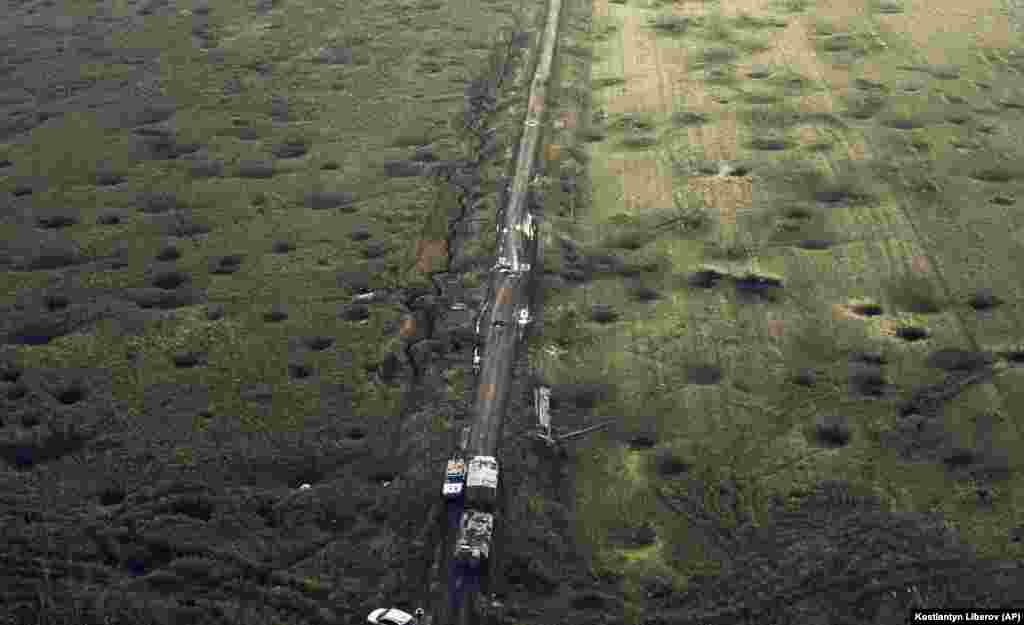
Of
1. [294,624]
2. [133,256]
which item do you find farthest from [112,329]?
[294,624]

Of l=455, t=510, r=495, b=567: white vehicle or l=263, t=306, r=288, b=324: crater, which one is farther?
l=263, t=306, r=288, b=324: crater

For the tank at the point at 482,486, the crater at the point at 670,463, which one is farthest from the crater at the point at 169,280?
the crater at the point at 670,463

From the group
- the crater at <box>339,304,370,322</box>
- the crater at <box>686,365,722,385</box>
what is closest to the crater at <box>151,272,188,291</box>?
the crater at <box>339,304,370,322</box>

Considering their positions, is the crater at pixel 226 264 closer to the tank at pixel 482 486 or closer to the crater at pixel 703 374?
the tank at pixel 482 486

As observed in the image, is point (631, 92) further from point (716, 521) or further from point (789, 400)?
point (716, 521)

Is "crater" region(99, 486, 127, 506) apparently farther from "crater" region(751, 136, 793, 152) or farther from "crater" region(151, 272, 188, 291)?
"crater" region(751, 136, 793, 152)
